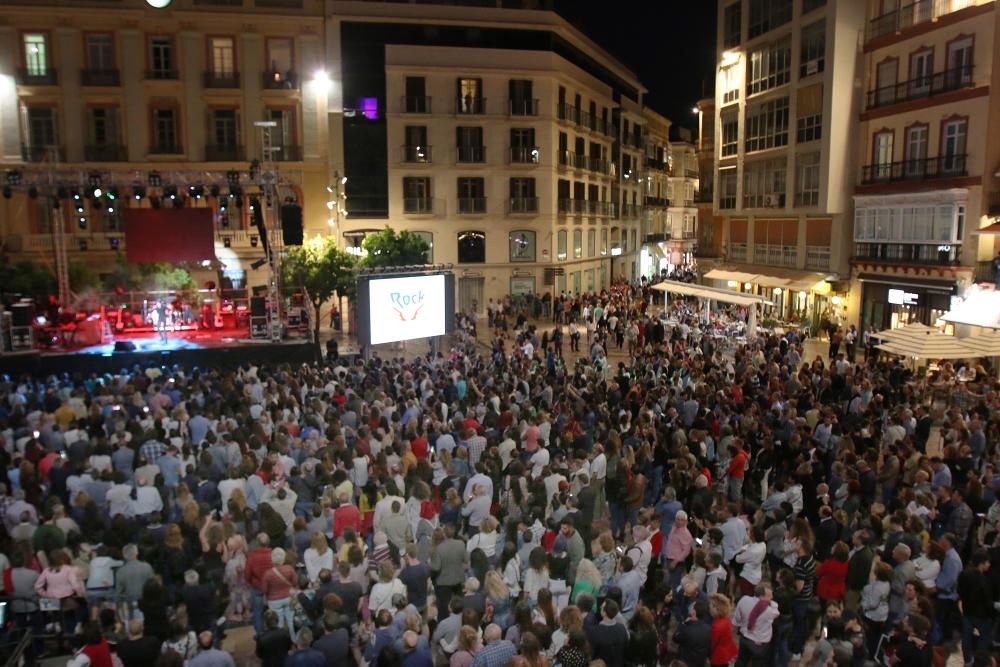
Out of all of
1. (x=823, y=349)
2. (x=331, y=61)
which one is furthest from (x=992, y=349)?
(x=331, y=61)

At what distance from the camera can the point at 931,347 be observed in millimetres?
16500

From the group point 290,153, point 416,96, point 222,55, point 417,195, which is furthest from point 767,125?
point 222,55

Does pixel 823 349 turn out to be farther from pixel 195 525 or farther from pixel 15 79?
pixel 15 79

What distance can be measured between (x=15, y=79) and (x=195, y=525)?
107ft

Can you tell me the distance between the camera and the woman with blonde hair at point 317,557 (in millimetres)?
7722

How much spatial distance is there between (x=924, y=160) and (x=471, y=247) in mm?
21176

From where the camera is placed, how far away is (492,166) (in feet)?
132

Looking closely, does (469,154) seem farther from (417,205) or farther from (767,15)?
(767,15)

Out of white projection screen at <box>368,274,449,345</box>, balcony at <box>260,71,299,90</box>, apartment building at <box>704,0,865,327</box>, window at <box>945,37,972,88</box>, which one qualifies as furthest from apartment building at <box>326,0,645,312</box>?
window at <box>945,37,972,88</box>

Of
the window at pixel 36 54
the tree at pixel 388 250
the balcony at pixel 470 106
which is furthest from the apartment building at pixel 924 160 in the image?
the window at pixel 36 54

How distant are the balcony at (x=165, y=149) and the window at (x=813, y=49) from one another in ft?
86.2

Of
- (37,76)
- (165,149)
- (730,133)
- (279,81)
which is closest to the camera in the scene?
(37,76)

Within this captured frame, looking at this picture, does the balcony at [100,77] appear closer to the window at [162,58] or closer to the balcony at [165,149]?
the window at [162,58]

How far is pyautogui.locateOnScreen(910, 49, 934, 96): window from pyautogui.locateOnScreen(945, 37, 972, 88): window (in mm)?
802
